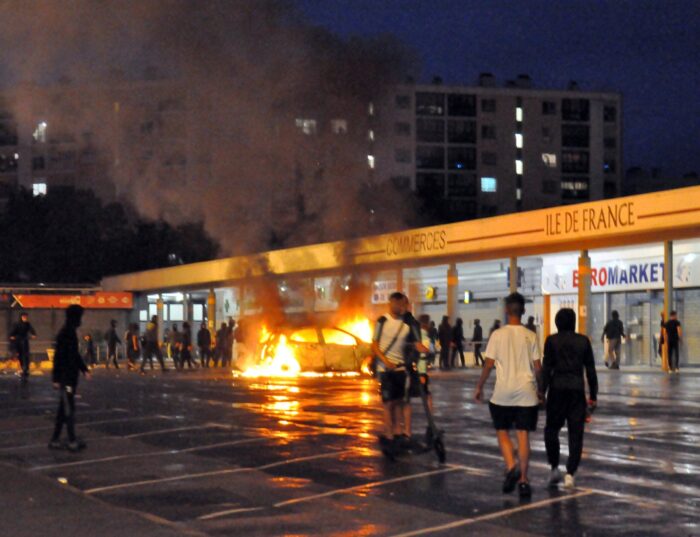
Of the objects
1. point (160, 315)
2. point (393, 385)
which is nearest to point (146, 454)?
point (393, 385)

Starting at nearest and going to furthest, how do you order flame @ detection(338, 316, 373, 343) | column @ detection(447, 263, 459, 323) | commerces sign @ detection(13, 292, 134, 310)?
flame @ detection(338, 316, 373, 343) < column @ detection(447, 263, 459, 323) < commerces sign @ detection(13, 292, 134, 310)

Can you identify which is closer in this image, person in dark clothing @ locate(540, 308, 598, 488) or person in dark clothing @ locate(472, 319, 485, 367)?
person in dark clothing @ locate(540, 308, 598, 488)

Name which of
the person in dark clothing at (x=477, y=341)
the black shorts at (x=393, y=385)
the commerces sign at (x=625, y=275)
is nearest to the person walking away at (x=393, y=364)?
the black shorts at (x=393, y=385)

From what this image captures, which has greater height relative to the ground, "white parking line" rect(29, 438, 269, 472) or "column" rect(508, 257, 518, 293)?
"column" rect(508, 257, 518, 293)

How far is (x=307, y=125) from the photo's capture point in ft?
121

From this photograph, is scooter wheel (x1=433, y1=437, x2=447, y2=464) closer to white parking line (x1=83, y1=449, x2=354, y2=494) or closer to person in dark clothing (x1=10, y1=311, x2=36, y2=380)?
white parking line (x1=83, y1=449, x2=354, y2=494)

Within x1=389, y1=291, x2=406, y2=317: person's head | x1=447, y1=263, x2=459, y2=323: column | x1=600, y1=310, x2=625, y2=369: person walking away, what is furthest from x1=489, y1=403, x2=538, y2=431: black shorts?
x1=447, y1=263, x2=459, y2=323: column

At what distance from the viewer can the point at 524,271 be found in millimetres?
39844

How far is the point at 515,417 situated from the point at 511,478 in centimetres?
54

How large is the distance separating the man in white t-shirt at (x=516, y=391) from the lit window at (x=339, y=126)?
27705mm

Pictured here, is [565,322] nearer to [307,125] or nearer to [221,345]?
[307,125]

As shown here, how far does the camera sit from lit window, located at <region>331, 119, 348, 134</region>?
37812 mm

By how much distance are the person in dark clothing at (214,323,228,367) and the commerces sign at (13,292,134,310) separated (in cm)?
1331

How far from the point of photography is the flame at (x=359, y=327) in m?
35.8
